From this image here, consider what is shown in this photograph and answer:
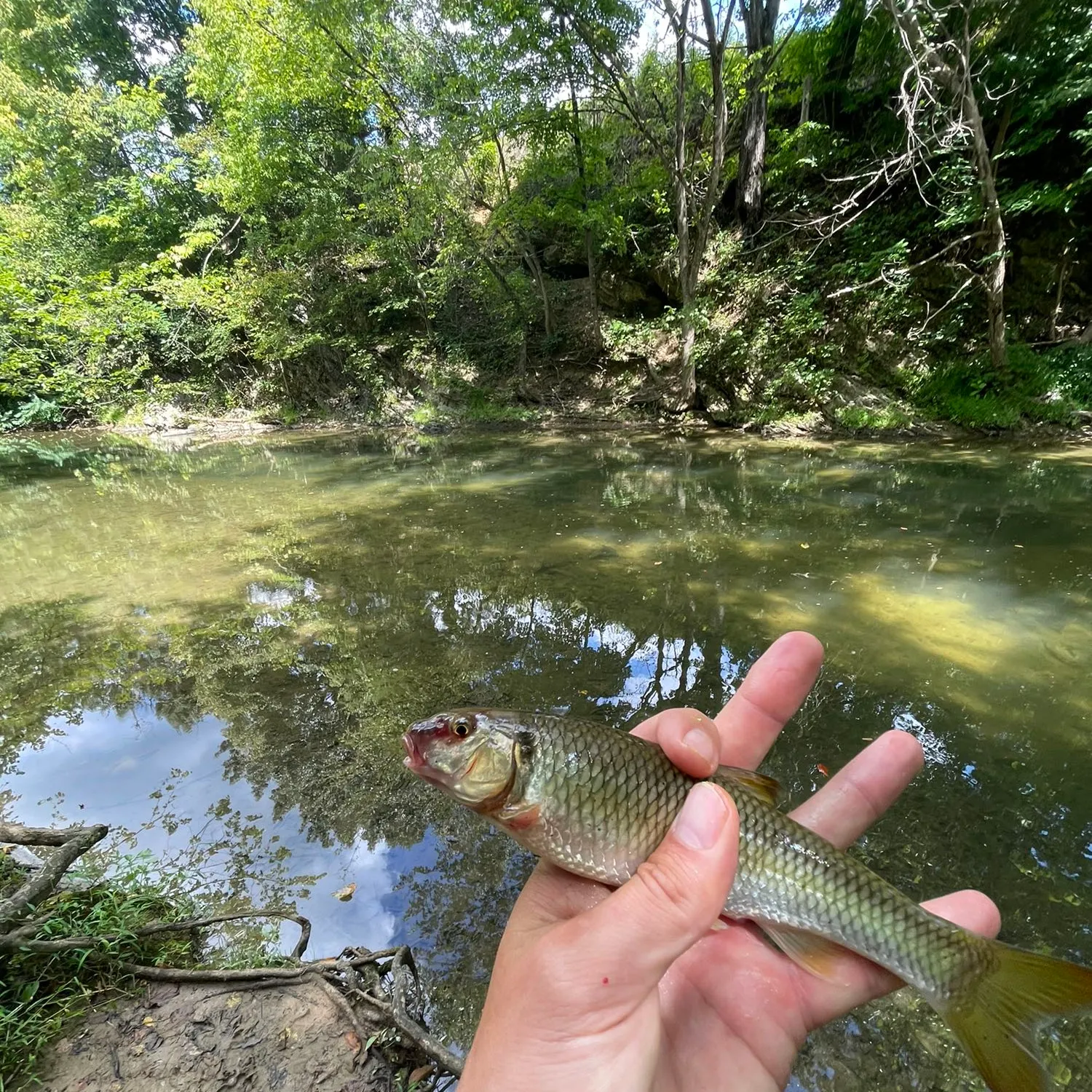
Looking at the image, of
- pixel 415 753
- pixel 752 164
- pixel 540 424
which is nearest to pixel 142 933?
pixel 415 753

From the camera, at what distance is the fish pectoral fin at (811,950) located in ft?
5.37

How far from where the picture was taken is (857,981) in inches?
64.4

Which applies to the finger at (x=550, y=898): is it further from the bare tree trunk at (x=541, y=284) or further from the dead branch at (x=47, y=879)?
the bare tree trunk at (x=541, y=284)

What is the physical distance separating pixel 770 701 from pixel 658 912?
3.97 ft

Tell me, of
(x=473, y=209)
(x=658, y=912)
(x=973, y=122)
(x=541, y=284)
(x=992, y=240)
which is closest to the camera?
(x=658, y=912)

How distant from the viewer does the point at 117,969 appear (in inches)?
88.7

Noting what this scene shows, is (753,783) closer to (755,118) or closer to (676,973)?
(676,973)

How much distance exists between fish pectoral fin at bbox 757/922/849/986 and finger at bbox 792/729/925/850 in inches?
17.5

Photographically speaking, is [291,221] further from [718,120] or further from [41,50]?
[41,50]

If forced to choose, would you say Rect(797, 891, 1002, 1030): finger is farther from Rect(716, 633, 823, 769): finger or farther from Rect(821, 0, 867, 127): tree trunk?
Rect(821, 0, 867, 127): tree trunk

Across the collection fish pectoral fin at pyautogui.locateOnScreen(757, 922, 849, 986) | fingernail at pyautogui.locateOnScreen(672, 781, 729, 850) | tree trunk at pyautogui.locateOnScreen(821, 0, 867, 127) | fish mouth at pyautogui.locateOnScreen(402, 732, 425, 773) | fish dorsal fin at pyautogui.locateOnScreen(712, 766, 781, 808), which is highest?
tree trunk at pyautogui.locateOnScreen(821, 0, 867, 127)

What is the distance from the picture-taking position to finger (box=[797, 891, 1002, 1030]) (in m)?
1.64

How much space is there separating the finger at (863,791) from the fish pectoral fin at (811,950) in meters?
0.45

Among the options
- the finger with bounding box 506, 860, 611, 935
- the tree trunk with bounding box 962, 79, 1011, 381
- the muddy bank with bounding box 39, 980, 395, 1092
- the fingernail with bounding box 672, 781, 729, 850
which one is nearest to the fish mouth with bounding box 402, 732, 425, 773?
the finger with bounding box 506, 860, 611, 935
